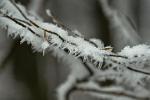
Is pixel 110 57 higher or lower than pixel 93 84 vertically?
lower

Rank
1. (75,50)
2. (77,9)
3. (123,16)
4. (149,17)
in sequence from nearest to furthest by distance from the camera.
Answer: (75,50)
(123,16)
(149,17)
(77,9)

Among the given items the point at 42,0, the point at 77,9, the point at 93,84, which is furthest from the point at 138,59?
the point at 77,9

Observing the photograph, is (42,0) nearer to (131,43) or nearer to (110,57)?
(131,43)

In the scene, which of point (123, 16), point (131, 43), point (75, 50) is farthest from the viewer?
point (123, 16)

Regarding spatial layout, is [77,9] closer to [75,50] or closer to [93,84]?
[93,84]

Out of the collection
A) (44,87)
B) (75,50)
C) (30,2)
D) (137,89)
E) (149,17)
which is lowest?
(75,50)

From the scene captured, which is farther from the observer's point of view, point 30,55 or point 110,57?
point 30,55
